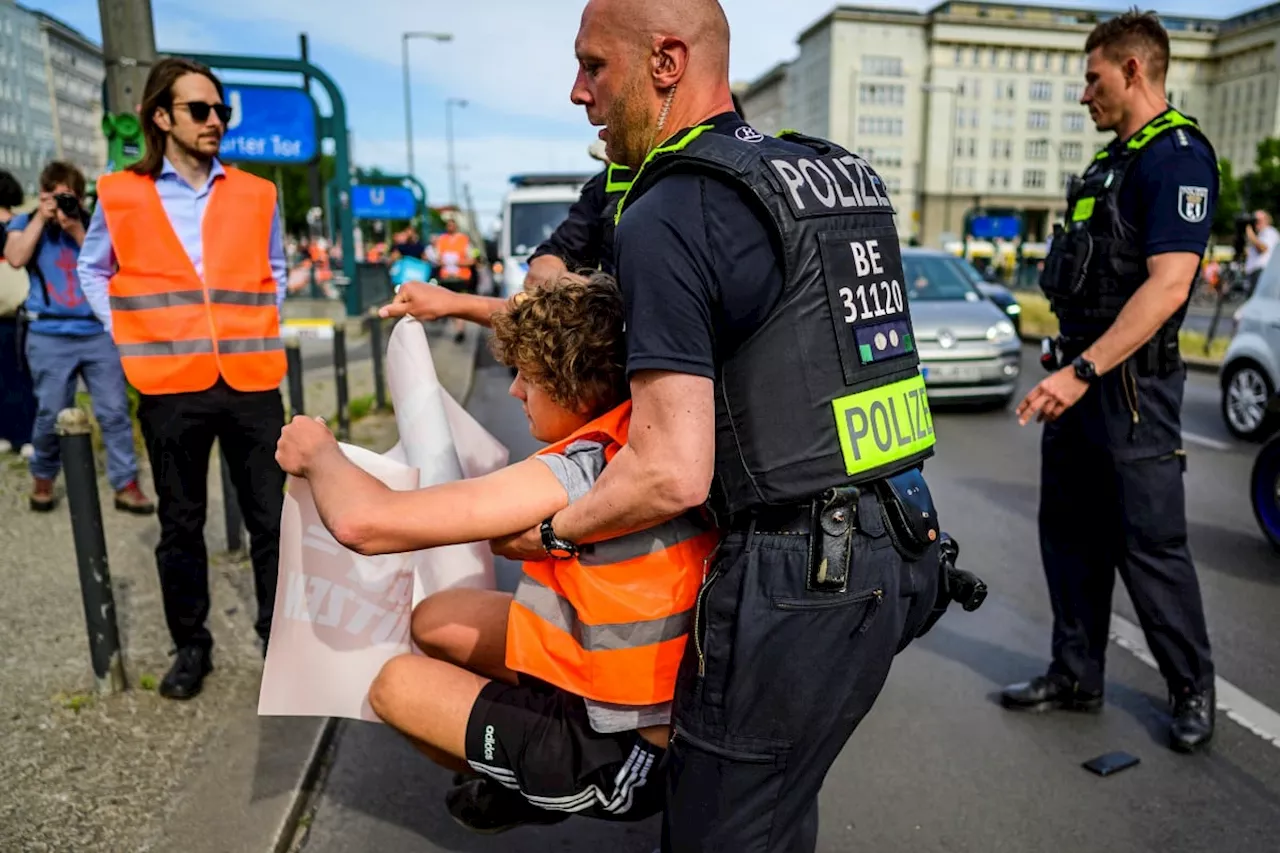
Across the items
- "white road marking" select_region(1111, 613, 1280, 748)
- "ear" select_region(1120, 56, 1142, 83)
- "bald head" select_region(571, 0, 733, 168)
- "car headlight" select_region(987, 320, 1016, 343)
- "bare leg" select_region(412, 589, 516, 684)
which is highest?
"ear" select_region(1120, 56, 1142, 83)

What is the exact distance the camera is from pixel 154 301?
136 inches

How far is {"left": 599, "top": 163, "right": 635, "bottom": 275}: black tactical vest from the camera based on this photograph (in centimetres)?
307

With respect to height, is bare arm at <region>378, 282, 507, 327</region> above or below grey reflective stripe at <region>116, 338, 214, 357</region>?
above

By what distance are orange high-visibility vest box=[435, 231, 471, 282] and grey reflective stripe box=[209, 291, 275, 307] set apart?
1546 cm

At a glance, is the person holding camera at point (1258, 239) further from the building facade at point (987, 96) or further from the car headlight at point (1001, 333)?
the building facade at point (987, 96)

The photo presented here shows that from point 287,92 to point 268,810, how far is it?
939 cm

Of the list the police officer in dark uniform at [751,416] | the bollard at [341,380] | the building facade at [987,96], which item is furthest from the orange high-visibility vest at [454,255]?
the building facade at [987,96]

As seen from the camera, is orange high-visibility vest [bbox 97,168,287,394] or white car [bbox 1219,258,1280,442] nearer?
orange high-visibility vest [bbox 97,168,287,394]

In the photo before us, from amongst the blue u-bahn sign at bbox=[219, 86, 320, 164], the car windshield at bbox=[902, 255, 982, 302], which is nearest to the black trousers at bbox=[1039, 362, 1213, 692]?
the car windshield at bbox=[902, 255, 982, 302]

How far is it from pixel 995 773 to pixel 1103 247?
176 cm

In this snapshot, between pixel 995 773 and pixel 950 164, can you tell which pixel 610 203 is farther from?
pixel 950 164

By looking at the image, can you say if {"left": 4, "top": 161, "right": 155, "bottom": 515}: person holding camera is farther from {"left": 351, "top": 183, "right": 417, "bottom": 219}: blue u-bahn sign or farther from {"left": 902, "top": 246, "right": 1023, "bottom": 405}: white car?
{"left": 351, "top": 183, "right": 417, "bottom": 219}: blue u-bahn sign

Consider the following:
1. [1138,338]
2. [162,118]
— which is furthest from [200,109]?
[1138,338]

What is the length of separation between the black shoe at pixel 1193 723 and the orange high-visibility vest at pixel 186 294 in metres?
3.38
